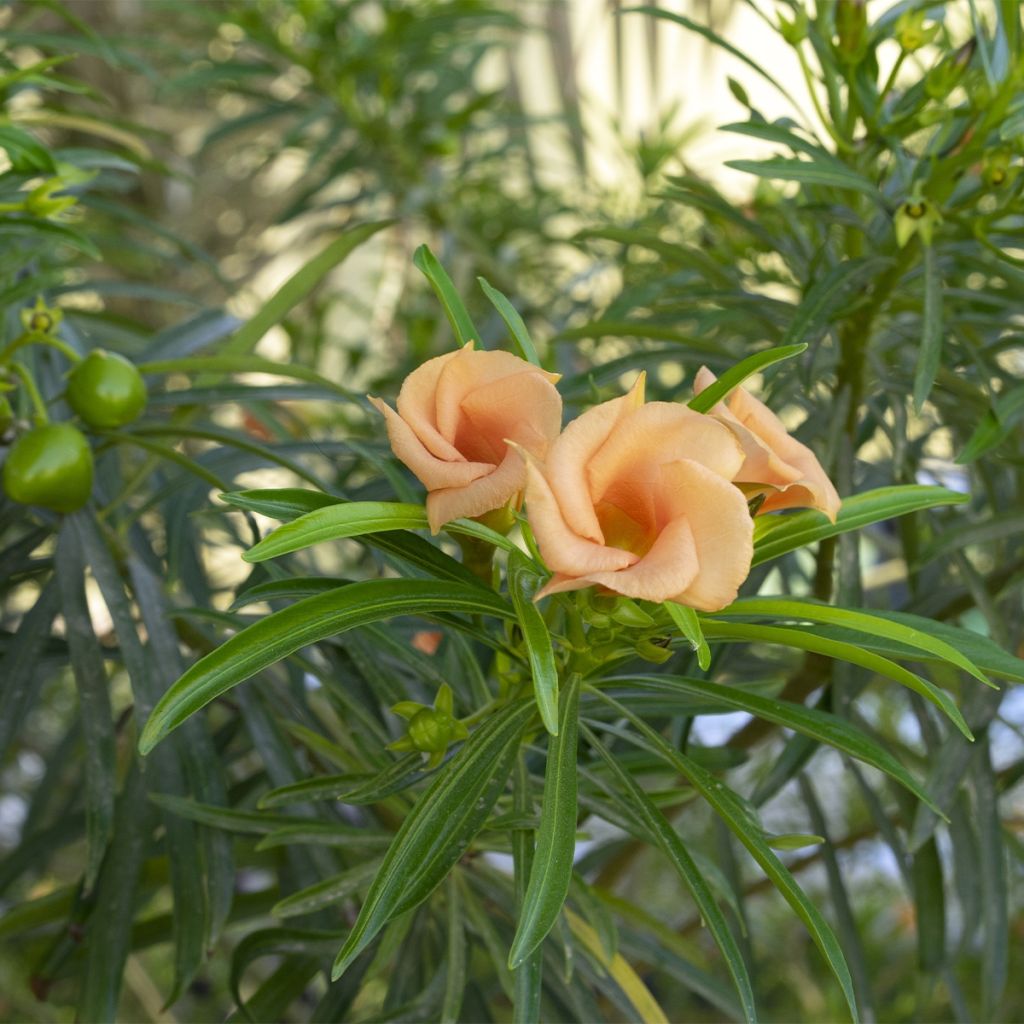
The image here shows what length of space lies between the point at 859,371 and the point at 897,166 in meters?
0.14

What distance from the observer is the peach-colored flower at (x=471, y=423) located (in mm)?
462

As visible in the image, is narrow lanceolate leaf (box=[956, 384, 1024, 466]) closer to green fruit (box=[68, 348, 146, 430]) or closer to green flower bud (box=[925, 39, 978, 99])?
green flower bud (box=[925, 39, 978, 99])

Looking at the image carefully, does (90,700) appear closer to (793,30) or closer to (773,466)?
(773,466)

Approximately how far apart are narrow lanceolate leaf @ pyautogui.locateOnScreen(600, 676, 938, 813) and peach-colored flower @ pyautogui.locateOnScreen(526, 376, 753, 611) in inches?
5.0

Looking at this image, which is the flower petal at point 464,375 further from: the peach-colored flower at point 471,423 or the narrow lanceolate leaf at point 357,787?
the narrow lanceolate leaf at point 357,787

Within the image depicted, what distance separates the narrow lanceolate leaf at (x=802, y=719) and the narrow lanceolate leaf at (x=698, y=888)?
52mm

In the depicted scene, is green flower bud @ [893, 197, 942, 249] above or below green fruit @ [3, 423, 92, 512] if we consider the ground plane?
above

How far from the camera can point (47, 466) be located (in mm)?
682

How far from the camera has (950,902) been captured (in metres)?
1.80

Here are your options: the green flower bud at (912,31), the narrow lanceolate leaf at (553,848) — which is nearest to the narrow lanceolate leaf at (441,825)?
the narrow lanceolate leaf at (553,848)

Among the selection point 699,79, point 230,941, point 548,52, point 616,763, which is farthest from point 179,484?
point 548,52

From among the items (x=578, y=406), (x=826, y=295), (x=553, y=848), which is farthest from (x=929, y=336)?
(x=553, y=848)

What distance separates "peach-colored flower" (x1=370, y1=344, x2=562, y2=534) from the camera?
0.46m

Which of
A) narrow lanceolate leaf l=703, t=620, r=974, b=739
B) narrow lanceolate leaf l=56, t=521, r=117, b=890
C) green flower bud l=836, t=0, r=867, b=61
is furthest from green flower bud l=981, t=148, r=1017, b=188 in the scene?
narrow lanceolate leaf l=56, t=521, r=117, b=890
